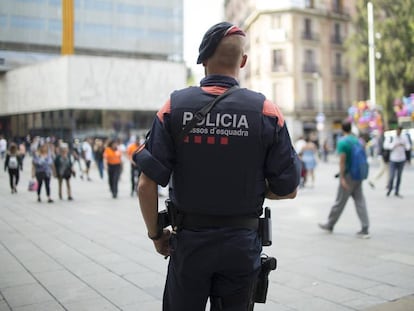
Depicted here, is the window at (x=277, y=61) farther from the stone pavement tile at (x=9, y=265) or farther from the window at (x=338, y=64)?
the stone pavement tile at (x=9, y=265)

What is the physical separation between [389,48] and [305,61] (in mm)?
9989

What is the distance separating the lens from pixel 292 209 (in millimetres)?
9984

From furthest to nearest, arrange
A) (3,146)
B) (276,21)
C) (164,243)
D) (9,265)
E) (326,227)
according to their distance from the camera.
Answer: (276,21) → (3,146) → (326,227) → (9,265) → (164,243)

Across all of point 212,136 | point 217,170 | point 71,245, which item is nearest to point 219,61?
point 212,136

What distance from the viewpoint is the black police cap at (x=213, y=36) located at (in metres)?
2.30

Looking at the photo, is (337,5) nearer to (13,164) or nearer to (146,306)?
(13,164)

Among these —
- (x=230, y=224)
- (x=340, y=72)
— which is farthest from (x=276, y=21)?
(x=230, y=224)

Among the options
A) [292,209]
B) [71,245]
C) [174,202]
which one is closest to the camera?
[174,202]

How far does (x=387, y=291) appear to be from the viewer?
4.36 meters

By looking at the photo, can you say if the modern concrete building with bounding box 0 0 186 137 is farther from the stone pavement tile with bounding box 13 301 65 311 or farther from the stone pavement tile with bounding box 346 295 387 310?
the stone pavement tile with bounding box 346 295 387 310

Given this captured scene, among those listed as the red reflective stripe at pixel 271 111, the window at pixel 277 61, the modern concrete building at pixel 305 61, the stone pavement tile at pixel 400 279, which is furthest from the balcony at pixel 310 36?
the red reflective stripe at pixel 271 111

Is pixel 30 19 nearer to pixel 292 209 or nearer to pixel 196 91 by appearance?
pixel 196 91

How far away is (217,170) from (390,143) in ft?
35.7

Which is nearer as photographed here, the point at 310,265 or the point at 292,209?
the point at 310,265
